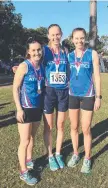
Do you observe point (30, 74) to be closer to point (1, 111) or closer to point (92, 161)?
point (92, 161)

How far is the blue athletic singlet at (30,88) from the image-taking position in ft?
16.8

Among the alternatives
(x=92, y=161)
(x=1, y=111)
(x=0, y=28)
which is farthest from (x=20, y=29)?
(x=92, y=161)

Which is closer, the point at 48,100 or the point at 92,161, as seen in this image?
the point at 48,100

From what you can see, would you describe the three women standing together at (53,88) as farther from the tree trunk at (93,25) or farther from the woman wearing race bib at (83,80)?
the tree trunk at (93,25)

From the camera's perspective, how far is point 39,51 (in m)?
5.21

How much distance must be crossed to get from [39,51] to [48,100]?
794mm

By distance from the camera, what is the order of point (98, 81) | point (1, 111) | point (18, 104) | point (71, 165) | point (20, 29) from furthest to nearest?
point (20, 29)
point (1, 111)
point (71, 165)
point (98, 81)
point (18, 104)

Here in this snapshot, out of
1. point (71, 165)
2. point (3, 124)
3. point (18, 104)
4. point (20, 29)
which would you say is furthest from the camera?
point (20, 29)

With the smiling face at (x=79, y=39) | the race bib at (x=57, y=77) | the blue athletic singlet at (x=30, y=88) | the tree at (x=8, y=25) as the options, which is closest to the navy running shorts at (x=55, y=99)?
the race bib at (x=57, y=77)

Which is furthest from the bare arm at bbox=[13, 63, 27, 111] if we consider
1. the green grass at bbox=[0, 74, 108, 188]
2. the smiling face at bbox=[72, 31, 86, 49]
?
the green grass at bbox=[0, 74, 108, 188]

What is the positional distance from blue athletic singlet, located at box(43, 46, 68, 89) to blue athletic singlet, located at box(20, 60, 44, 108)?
0.78 ft

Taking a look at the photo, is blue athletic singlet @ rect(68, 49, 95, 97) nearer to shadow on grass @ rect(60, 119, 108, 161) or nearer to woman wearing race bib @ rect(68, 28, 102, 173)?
woman wearing race bib @ rect(68, 28, 102, 173)

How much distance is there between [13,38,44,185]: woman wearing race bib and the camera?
5.09 m

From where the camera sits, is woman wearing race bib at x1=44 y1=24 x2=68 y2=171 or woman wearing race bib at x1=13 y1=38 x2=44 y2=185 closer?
woman wearing race bib at x1=13 y1=38 x2=44 y2=185
